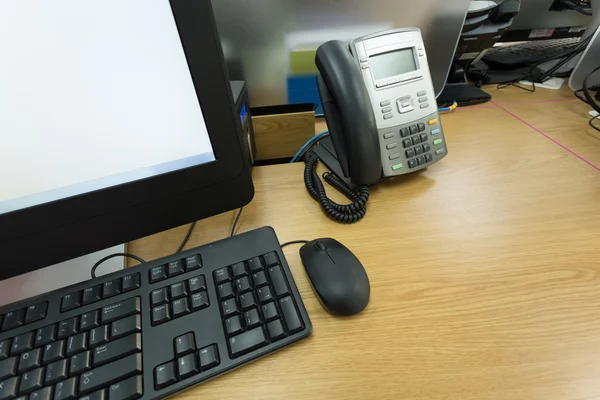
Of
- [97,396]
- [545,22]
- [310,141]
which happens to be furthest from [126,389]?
[545,22]

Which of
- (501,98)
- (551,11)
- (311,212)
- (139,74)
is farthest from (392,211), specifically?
(551,11)

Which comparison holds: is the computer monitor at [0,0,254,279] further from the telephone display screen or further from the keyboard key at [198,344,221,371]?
the telephone display screen

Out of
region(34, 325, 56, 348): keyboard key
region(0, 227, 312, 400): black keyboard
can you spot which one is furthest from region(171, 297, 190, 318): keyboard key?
region(34, 325, 56, 348): keyboard key

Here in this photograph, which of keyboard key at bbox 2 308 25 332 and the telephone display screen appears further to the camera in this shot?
the telephone display screen

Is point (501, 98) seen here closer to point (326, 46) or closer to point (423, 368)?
point (326, 46)

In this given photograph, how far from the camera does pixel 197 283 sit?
347 millimetres

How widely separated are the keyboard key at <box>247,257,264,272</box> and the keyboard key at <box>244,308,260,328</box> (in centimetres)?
5

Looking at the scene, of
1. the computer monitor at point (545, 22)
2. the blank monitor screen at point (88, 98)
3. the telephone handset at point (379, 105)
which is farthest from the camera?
the computer monitor at point (545, 22)

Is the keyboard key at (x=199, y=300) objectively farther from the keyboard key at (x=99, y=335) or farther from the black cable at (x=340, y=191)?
the black cable at (x=340, y=191)

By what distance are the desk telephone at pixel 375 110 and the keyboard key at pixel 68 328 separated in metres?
0.32

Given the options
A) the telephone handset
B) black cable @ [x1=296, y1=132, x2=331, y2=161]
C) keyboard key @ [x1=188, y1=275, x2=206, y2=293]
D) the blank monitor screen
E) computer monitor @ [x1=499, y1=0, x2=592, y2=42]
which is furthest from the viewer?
computer monitor @ [x1=499, y1=0, x2=592, y2=42]

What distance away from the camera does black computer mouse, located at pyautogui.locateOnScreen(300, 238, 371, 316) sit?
1.12ft

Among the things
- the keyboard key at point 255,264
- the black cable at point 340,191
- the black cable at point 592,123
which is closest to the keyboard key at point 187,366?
the keyboard key at point 255,264

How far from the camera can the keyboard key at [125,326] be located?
307 millimetres
